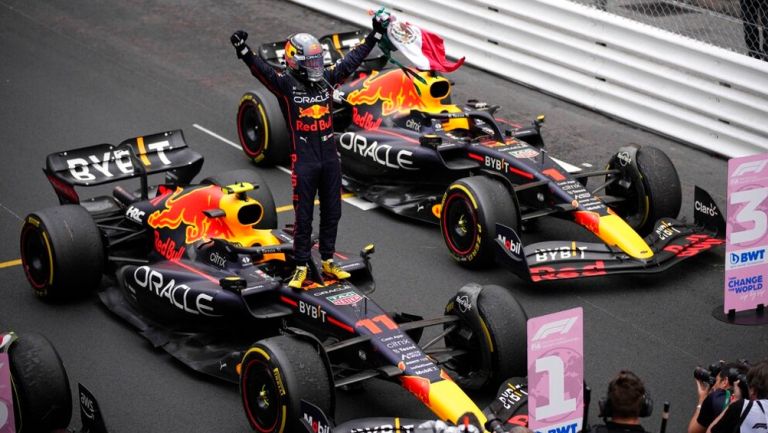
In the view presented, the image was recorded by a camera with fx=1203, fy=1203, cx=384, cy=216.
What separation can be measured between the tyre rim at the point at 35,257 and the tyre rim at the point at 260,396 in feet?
8.75

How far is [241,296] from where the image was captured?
9.20 m

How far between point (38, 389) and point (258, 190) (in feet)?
11.1

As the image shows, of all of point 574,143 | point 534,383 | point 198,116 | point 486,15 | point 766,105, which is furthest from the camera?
point 486,15

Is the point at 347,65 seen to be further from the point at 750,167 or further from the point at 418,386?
the point at 750,167

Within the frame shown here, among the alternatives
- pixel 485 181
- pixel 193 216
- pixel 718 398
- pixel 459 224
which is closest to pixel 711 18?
pixel 485 181

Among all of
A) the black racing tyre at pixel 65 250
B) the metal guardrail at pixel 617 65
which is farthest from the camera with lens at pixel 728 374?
the metal guardrail at pixel 617 65

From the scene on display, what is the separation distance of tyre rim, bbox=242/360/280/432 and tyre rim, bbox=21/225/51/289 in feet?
8.75

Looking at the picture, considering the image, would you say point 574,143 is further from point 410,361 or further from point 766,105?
point 410,361

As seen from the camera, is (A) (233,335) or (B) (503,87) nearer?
(A) (233,335)

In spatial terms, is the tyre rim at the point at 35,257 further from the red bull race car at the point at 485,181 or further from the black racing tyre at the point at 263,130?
the black racing tyre at the point at 263,130

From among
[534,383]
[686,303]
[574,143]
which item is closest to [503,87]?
[574,143]

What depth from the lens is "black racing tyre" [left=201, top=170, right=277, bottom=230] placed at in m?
10.9

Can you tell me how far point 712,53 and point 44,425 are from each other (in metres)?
8.96

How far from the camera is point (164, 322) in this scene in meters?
Result: 10.0
